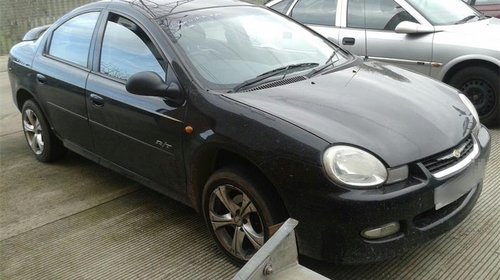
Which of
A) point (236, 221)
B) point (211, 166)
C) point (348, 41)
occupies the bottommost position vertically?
point (236, 221)

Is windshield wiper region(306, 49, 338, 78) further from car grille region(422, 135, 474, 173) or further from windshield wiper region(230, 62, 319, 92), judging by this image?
car grille region(422, 135, 474, 173)

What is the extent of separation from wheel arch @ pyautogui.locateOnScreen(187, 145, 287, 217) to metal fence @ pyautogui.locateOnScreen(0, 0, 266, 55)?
10.2 m

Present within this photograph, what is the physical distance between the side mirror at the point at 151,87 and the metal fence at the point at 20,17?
394 inches

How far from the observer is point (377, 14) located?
5.91 meters

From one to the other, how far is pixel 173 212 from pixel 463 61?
3.53m

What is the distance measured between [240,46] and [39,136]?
2542mm

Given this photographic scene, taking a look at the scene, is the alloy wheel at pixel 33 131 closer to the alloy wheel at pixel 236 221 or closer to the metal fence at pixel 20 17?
the alloy wheel at pixel 236 221

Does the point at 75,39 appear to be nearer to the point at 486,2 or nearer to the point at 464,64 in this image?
the point at 464,64

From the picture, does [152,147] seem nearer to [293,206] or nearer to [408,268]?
[293,206]

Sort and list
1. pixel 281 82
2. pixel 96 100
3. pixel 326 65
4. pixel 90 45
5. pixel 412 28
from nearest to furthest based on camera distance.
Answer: pixel 281 82
pixel 326 65
pixel 96 100
pixel 90 45
pixel 412 28

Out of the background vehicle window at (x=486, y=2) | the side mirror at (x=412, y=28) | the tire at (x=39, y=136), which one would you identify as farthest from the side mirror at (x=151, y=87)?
the background vehicle window at (x=486, y=2)

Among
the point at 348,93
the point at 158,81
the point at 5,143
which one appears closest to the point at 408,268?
the point at 348,93

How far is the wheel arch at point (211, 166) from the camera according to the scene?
281 cm

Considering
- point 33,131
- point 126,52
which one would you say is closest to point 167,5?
point 126,52
